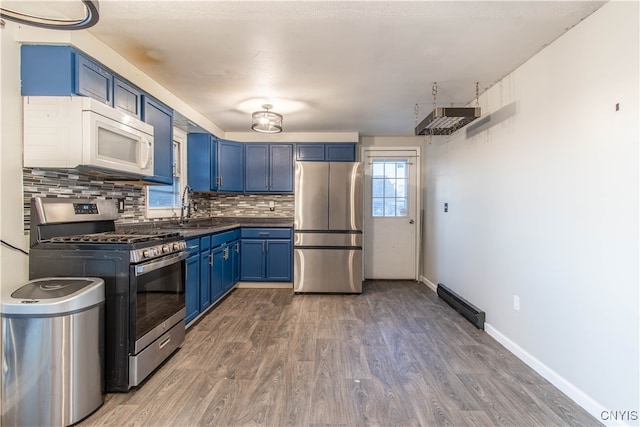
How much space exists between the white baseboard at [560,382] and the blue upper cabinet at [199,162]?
3.70 metres

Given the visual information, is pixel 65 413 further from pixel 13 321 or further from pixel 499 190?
pixel 499 190

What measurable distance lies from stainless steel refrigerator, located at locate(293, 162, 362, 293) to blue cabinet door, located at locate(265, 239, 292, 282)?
0.23m

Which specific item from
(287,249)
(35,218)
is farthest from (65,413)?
(287,249)

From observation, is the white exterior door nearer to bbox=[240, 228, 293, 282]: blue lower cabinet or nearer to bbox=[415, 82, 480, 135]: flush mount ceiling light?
bbox=[240, 228, 293, 282]: blue lower cabinet

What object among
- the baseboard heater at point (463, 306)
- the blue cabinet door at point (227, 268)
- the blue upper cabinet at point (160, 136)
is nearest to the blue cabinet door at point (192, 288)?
the blue cabinet door at point (227, 268)

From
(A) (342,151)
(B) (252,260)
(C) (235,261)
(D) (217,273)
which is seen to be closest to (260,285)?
(B) (252,260)

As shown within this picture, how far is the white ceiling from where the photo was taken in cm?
173

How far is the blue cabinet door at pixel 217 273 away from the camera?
3307mm

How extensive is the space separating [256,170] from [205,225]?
113cm

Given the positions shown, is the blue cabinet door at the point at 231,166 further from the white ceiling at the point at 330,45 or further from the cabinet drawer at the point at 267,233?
the white ceiling at the point at 330,45

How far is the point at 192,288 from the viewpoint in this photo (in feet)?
9.37

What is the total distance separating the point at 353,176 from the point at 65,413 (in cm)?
340

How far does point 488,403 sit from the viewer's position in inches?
70.3

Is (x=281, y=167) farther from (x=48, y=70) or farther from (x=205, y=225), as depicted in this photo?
(x=48, y=70)
